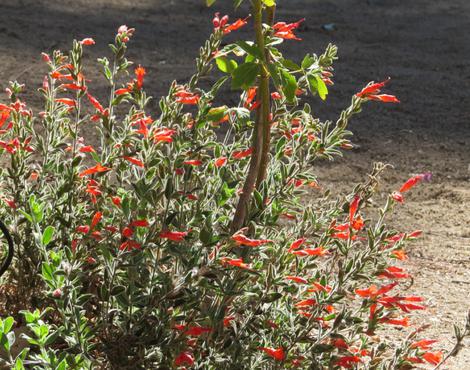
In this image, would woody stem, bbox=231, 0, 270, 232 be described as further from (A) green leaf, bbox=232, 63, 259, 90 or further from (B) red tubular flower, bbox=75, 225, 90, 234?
(B) red tubular flower, bbox=75, 225, 90, 234

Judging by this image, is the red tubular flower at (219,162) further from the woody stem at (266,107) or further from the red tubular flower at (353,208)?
the red tubular flower at (353,208)

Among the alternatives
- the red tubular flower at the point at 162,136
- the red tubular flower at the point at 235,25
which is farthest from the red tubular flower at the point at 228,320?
the red tubular flower at the point at 235,25

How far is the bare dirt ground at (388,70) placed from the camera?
3.83 meters

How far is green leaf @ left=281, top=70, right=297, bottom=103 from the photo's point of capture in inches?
76.8

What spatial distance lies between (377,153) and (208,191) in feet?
9.56

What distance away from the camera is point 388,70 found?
21.6 feet

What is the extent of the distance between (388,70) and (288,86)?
15.7 feet

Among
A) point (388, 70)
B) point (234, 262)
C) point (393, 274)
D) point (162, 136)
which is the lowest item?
point (388, 70)

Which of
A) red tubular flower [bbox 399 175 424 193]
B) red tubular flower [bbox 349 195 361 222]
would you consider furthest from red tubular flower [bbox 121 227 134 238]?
red tubular flower [bbox 399 175 424 193]

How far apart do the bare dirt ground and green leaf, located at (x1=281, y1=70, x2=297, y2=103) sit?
3.86 ft

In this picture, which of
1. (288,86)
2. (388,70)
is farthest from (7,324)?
(388,70)

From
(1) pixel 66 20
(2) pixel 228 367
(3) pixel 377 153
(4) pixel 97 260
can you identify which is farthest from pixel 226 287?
(1) pixel 66 20

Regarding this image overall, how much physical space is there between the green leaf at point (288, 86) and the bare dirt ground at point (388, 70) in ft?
3.86

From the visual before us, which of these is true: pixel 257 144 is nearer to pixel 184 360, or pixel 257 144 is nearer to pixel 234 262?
pixel 234 262
